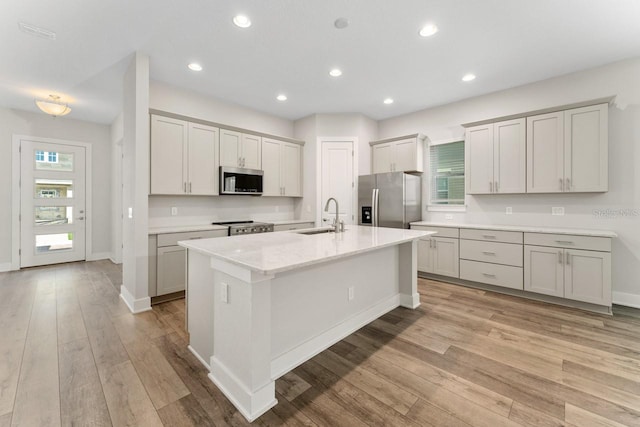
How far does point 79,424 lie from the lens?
149 cm

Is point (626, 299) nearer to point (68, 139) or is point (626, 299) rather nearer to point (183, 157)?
point (183, 157)

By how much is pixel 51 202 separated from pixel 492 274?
25.9 ft

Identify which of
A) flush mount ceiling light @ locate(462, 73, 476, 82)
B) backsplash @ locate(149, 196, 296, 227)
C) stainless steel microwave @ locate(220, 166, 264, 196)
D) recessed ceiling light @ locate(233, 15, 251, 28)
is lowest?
backsplash @ locate(149, 196, 296, 227)

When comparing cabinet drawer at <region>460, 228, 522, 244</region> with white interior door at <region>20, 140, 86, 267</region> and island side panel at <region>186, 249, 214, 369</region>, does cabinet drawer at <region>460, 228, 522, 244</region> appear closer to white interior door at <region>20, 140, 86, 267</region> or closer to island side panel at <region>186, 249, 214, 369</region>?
island side panel at <region>186, 249, 214, 369</region>

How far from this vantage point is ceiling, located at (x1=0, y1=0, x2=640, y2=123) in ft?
7.82

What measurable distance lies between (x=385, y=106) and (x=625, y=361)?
4254 mm

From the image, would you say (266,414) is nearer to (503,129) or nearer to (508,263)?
(508,263)

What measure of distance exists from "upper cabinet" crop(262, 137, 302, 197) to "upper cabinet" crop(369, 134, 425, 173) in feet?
4.99

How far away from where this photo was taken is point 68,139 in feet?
17.6

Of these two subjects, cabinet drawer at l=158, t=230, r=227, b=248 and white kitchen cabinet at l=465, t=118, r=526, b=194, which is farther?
white kitchen cabinet at l=465, t=118, r=526, b=194

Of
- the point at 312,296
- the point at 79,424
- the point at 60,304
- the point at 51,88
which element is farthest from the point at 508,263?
the point at 51,88

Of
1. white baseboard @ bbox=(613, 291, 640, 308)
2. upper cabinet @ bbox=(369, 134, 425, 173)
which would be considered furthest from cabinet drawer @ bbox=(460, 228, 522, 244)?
upper cabinet @ bbox=(369, 134, 425, 173)

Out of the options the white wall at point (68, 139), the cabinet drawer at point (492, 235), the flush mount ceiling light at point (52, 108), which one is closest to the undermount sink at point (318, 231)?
the cabinet drawer at point (492, 235)

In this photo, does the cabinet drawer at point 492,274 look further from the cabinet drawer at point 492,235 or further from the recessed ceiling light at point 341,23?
the recessed ceiling light at point 341,23
